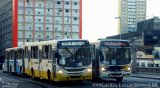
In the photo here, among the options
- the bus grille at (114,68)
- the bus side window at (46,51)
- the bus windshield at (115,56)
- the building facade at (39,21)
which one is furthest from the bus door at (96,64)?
the building facade at (39,21)

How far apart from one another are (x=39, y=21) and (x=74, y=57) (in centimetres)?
9507

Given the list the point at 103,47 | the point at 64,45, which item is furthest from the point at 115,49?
the point at 64,45

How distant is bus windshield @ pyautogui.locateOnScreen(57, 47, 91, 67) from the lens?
2294cm

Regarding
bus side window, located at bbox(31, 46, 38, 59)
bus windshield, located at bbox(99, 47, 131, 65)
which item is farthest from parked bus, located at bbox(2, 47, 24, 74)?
bus windshield, located at bbox(99, 47, 131, 65)

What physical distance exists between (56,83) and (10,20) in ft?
307

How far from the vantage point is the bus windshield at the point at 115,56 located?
25.3 meters

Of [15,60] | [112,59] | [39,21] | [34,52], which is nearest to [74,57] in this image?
[112,59]

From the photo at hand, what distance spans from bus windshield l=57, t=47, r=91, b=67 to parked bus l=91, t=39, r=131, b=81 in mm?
2236

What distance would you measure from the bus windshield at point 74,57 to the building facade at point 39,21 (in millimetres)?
90505

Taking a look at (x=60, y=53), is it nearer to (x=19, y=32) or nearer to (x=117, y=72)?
(x=117, y=72)

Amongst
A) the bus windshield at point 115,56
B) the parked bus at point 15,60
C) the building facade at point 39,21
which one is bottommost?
the parked bus at point 15,60

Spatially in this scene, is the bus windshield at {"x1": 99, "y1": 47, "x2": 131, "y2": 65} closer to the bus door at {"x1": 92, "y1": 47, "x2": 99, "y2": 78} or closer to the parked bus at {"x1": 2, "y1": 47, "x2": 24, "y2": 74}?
the bus door at {"x1": 92, "y1": 47, "x2": 99, "y2": 78}

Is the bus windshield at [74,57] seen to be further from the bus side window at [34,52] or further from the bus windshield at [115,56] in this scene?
the bus side window at [34,52]

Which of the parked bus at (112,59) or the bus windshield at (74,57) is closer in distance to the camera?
the bus windshield at (74,57)
